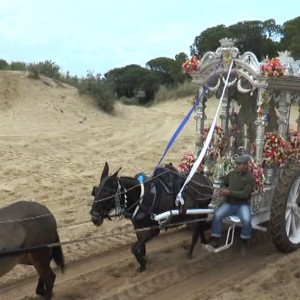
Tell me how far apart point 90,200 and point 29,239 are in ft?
18.2

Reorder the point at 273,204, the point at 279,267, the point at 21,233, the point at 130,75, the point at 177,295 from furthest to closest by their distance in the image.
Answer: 1. the point at 130,75
2. the point at 273,204
3. the point at 279,267
4. the point at 177,295
5. the point at 21,233

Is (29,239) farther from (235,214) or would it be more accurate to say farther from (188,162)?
(188,162)

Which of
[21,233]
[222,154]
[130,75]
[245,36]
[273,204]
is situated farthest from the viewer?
[130,75]

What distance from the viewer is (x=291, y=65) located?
8.04 meters

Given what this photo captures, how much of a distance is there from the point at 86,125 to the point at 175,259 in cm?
1317

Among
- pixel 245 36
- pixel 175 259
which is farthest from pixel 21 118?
pixel 245 36

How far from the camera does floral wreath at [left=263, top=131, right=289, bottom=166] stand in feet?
26.6

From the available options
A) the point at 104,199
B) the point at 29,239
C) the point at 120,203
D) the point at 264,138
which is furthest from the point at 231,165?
the point at 29,239

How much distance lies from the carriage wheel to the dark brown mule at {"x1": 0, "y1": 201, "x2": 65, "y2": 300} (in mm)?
3410

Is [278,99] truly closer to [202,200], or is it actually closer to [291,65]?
[291,65]

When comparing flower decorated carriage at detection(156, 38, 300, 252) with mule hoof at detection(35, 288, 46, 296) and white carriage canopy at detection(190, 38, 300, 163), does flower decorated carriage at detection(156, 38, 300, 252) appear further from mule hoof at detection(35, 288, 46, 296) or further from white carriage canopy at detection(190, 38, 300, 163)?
mule hoof at detection(35, 288, 46, 296)

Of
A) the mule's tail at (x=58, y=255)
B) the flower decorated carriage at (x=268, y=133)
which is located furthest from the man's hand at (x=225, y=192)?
the mule's tail at (x=58, y=255)

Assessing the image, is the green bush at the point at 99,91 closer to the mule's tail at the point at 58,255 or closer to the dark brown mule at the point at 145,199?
the dark brown mule at the point at 145,199

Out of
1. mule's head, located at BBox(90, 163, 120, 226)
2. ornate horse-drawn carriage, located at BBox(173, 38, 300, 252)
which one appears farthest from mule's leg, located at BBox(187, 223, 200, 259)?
mule's head, located at BBox(90, 163, 120, 226)
